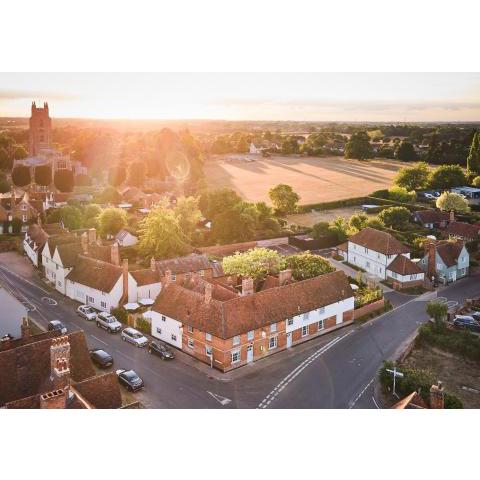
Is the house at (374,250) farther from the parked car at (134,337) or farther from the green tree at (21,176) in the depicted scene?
the green tree at (21,176)

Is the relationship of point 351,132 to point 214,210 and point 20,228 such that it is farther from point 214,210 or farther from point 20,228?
point 20,228

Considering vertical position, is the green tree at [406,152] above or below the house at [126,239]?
above

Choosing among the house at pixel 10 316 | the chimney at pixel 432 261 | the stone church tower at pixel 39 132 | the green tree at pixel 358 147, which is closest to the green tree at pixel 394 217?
the green tree at pixel 358 147

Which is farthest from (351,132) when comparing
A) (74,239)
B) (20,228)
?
(20,228)

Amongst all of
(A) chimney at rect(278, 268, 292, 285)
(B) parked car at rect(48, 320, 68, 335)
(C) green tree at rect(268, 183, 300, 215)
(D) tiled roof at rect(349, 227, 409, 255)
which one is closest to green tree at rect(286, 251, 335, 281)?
(A) chimney at rect(278, 268, 292, 285)

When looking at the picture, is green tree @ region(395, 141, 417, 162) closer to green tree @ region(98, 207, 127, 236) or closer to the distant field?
the distant field

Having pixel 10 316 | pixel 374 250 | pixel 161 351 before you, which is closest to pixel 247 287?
pixel 161 351
